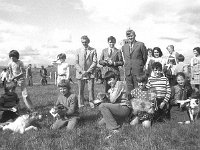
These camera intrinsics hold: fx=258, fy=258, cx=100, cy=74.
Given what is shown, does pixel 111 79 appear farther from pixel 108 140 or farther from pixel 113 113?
pixel 108 140

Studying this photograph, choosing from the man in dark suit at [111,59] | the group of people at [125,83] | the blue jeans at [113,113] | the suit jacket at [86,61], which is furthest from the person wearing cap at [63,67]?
the blue jeans at [113,113]

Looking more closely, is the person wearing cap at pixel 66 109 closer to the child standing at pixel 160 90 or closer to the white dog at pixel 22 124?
the white dog at pixel 22 124

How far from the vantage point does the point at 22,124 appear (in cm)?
628

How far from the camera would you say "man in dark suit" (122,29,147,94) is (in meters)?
7.98

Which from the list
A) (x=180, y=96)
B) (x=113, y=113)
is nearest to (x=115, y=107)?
(x=113, y=113)

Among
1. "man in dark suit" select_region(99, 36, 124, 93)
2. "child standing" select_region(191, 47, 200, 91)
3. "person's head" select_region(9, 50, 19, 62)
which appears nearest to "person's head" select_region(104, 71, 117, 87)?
"man in dark suit" select_region(99, 36, 124, 93)

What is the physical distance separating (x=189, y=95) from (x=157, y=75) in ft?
3.46

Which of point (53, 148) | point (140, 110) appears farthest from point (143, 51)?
point (53, 148)

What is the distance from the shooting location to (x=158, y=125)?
6.33 meters

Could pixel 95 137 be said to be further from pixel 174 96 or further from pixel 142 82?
pixel 174 96

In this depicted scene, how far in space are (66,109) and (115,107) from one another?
1316 millimetres

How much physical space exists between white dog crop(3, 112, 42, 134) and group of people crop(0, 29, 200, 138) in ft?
1.76

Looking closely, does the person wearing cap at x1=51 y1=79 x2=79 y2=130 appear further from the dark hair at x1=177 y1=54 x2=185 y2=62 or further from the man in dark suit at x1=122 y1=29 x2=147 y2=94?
the dark hair at x1=177 y1=54 x2=185 y2=62

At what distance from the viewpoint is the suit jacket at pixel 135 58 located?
7980 mm
